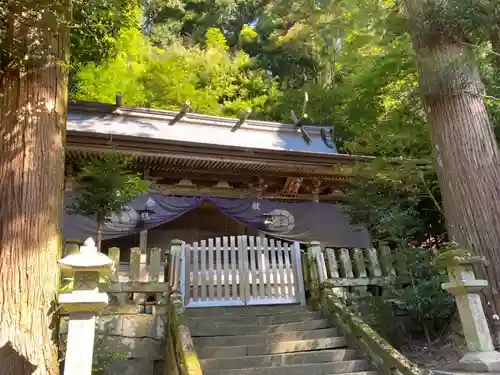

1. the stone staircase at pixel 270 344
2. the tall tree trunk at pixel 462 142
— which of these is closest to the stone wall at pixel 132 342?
the stone staircase at pixel 270 344

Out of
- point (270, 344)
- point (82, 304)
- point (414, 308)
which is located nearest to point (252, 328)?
point (270, 344)

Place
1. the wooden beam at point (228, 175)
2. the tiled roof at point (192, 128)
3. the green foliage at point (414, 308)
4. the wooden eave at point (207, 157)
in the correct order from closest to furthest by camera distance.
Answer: the green foliage at point (414, 308), the wooden eave at point (207, 157), the wooden beam at point (228, 175), the tiled roof at point (192, 128)

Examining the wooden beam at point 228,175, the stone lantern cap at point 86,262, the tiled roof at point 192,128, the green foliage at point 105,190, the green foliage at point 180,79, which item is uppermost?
the green foliage at point 180,79

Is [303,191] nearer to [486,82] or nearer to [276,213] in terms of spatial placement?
[276,213]

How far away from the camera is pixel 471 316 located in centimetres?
436

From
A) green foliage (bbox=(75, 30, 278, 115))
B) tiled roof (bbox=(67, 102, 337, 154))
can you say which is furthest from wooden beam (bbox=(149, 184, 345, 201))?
green foliage (bbox=(75, 30, 278, 115))

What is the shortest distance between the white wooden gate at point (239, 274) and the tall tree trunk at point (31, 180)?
→ 2.79 meters

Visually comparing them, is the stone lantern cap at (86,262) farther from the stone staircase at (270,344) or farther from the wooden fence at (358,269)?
the wooden fence at (358,269)

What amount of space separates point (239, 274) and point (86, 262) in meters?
3.38

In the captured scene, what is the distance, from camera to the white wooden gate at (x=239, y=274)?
6.11 m

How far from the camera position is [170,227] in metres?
8.99

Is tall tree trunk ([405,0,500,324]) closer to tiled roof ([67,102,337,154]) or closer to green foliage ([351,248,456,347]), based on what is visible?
green foliage ([351,248,456,347])

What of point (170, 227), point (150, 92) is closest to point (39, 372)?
point (170, 227)

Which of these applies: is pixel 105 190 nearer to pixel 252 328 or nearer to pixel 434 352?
pixel 252 328
